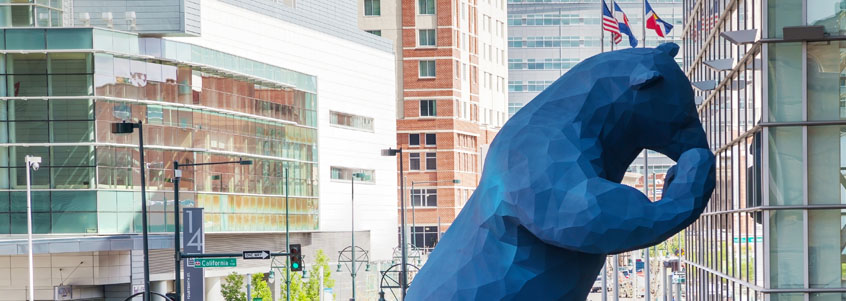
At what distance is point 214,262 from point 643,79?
93.7 feet

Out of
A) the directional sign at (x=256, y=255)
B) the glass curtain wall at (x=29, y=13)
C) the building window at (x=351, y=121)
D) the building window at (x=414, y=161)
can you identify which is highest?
the glass curtain wall at (x=29, y=13)

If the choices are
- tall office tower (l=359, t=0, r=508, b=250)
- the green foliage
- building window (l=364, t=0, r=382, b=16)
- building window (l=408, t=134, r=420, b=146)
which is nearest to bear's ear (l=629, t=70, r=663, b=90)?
the green foliage

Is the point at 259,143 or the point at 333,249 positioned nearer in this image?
the point at 259,143

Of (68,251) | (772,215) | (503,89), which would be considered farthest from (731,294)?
(503,89)

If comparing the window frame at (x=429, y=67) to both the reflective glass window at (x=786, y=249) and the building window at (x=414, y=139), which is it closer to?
the building window at (x=414, y=139)

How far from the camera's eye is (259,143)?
61875 mm

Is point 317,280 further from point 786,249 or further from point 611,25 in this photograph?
point 786,249

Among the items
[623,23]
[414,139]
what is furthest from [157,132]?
[414,139]

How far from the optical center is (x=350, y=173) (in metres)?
74.1

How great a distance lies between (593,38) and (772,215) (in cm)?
12140

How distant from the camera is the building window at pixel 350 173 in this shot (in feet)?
235

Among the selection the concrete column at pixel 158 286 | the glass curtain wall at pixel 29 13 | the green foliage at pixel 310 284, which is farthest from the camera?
the green foliage at pixel 310 284

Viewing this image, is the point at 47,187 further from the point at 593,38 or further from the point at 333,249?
the point at 593,38

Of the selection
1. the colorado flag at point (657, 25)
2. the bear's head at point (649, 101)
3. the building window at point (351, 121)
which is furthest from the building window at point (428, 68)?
the bear's head at point (649, 101)
